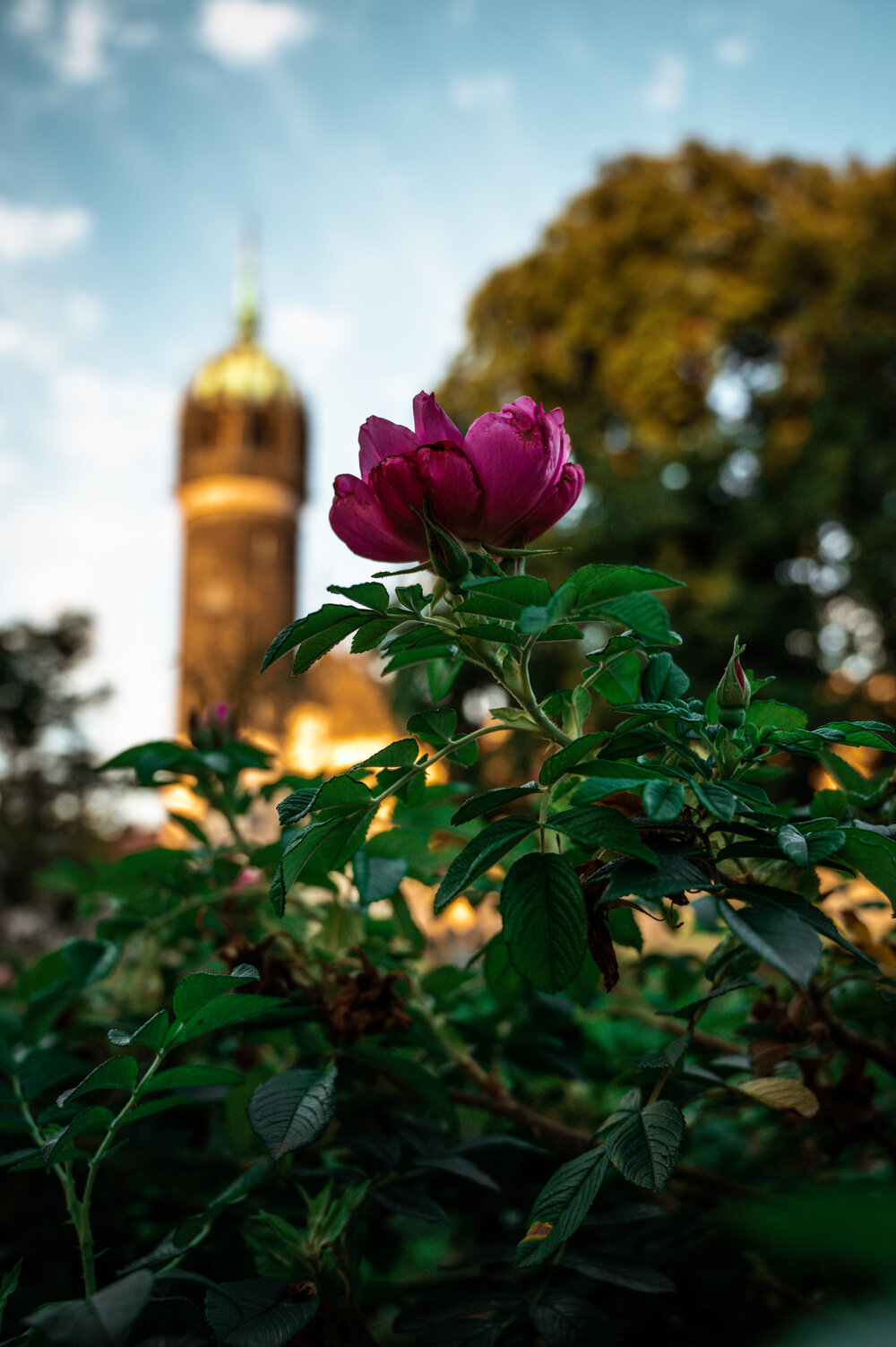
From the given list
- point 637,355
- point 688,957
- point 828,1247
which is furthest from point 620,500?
point 828,1247

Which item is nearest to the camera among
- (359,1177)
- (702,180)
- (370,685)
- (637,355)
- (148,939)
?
(359,1177)

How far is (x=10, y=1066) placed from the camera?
533 mm

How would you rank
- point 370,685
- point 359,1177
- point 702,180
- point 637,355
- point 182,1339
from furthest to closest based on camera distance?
point 370,685, point 702,180, point 637,355, point 359,1177, point 182,1339

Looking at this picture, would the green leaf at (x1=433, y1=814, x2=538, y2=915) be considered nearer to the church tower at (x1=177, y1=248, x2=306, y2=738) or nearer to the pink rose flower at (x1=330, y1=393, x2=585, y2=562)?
the pink rose flower at (x1=330, y1=393, x2=585, y2=562)

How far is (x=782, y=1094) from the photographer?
1.51ft

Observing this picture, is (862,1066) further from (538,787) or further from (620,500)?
(620,500)

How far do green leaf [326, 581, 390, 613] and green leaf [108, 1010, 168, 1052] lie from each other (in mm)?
192

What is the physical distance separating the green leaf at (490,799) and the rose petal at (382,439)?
6.6 inches

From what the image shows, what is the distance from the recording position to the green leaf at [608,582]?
1.30 ft

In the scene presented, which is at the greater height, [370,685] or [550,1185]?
[370,685]

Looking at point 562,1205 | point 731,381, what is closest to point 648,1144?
point 562,1205

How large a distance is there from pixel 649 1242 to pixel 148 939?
0.44 metres

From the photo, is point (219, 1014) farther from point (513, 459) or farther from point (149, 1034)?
point (513, 459)

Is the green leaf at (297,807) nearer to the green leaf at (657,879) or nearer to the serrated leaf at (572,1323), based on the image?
the green leaf at (657,879)
